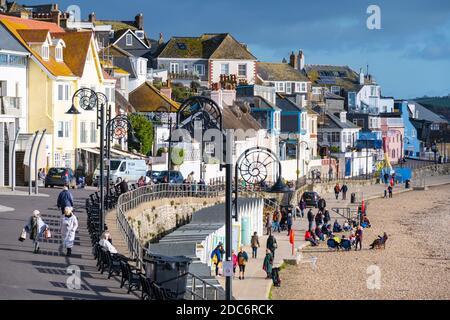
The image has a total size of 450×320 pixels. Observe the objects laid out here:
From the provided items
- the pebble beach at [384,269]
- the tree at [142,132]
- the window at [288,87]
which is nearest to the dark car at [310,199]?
the pebble beach at [384,269]

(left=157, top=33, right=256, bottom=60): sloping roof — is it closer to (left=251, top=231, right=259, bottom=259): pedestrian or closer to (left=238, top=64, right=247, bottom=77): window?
(left=238, top=64, right=247, bottom=77): window

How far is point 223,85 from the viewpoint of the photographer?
3182 inches

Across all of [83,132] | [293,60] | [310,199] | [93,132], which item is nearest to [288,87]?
[293,60]

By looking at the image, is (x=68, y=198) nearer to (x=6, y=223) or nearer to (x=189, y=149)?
(x=6, y=223)

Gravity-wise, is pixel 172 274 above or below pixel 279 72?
below

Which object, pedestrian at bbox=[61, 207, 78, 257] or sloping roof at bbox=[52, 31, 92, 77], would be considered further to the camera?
sloping roof at bbox=[52, 31, 92, 77]

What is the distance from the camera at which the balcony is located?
161 ft

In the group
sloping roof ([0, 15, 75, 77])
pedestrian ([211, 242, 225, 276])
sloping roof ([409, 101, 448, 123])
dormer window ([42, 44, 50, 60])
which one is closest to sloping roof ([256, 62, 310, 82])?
sloping roof ([409, 101, 448, 123])

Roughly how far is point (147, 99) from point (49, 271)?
4964 cm

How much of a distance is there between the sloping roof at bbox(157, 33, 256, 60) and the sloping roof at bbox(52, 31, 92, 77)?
4534 cm

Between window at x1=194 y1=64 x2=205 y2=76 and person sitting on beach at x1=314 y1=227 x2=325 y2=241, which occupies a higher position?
window at x1=194 y1=64 x2=205 y2=76

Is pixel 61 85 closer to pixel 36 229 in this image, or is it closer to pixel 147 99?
pixel 147 99

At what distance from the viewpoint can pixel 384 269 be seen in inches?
1654

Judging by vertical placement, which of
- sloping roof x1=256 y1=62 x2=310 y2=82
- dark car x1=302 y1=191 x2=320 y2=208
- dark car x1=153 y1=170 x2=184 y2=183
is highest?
sloping roof x1=256 y1=62 x2=310 y2=82
